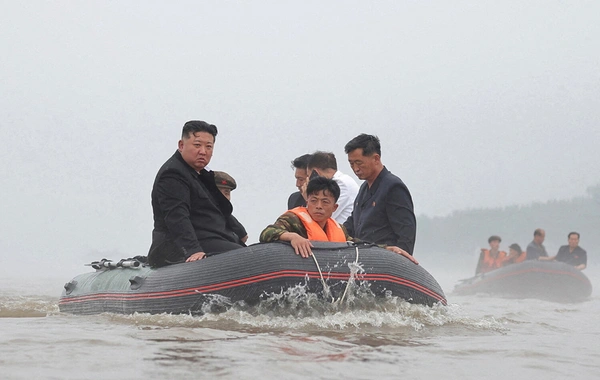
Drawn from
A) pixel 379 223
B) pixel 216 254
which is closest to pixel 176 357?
pixel 216 254

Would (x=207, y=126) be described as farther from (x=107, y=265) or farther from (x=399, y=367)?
(x=399, y=367)

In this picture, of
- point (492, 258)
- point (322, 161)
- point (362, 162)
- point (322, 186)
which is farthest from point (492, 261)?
point (322, 186)

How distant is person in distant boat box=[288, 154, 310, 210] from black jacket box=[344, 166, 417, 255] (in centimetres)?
103

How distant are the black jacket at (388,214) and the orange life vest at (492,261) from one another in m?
13.6

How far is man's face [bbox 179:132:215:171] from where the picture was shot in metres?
6.17

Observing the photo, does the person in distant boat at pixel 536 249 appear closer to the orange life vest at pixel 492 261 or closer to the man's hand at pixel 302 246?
the orange life vest at pixel 492 261

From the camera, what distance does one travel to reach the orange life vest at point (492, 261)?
1961cm

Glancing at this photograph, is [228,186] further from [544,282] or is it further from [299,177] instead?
[544,282]

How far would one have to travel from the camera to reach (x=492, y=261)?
64.6 ft

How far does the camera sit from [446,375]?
363 cm

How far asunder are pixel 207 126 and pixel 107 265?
195cm

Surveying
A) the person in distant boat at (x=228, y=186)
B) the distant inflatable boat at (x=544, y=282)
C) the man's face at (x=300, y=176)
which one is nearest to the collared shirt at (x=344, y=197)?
the man's face at (x=300, y=176)

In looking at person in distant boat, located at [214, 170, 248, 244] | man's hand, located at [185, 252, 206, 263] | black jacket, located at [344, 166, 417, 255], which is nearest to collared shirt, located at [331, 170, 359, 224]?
black jacket, located at [344, 166, 417, 255]

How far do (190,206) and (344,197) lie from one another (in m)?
1.92
